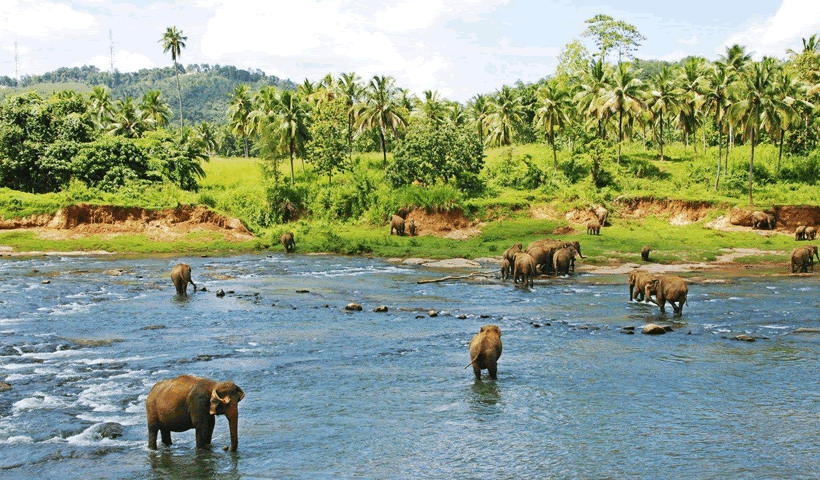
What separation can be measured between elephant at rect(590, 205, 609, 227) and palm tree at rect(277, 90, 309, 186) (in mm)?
28122

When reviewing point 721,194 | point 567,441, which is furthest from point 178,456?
point 721,194

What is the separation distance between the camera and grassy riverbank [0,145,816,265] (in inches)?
1906

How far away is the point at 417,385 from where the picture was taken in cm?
1708

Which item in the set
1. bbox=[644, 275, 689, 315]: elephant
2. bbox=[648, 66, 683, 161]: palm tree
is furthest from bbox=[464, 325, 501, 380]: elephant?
bbox=[648, 66, 683, 161]: palm tree

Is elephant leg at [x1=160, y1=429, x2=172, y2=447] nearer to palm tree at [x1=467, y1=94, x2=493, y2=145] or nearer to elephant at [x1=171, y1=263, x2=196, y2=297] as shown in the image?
elephant at [x1=171, y1=263, x2=196, y2=297]

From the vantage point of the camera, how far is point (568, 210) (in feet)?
190

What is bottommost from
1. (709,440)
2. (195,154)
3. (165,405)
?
(709,440)

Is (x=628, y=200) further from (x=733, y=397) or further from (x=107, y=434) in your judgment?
(x=107, y=434)

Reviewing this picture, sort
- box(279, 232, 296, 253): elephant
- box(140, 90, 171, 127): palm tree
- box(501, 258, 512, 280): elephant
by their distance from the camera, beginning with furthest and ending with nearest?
box(140, 90, 171, 127): palm tree → box(279, 232, 296, 253): elephant → box(501, 258, 512, 280): elephant

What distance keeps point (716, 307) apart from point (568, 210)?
29.9 m

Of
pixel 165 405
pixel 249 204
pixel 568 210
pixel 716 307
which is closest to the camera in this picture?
pixel 165 405

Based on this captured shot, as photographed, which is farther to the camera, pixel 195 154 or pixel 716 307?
pixel 195 154

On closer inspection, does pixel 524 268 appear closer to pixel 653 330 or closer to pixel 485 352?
pixel 653 330

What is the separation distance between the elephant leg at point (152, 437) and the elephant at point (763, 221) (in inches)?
1987
